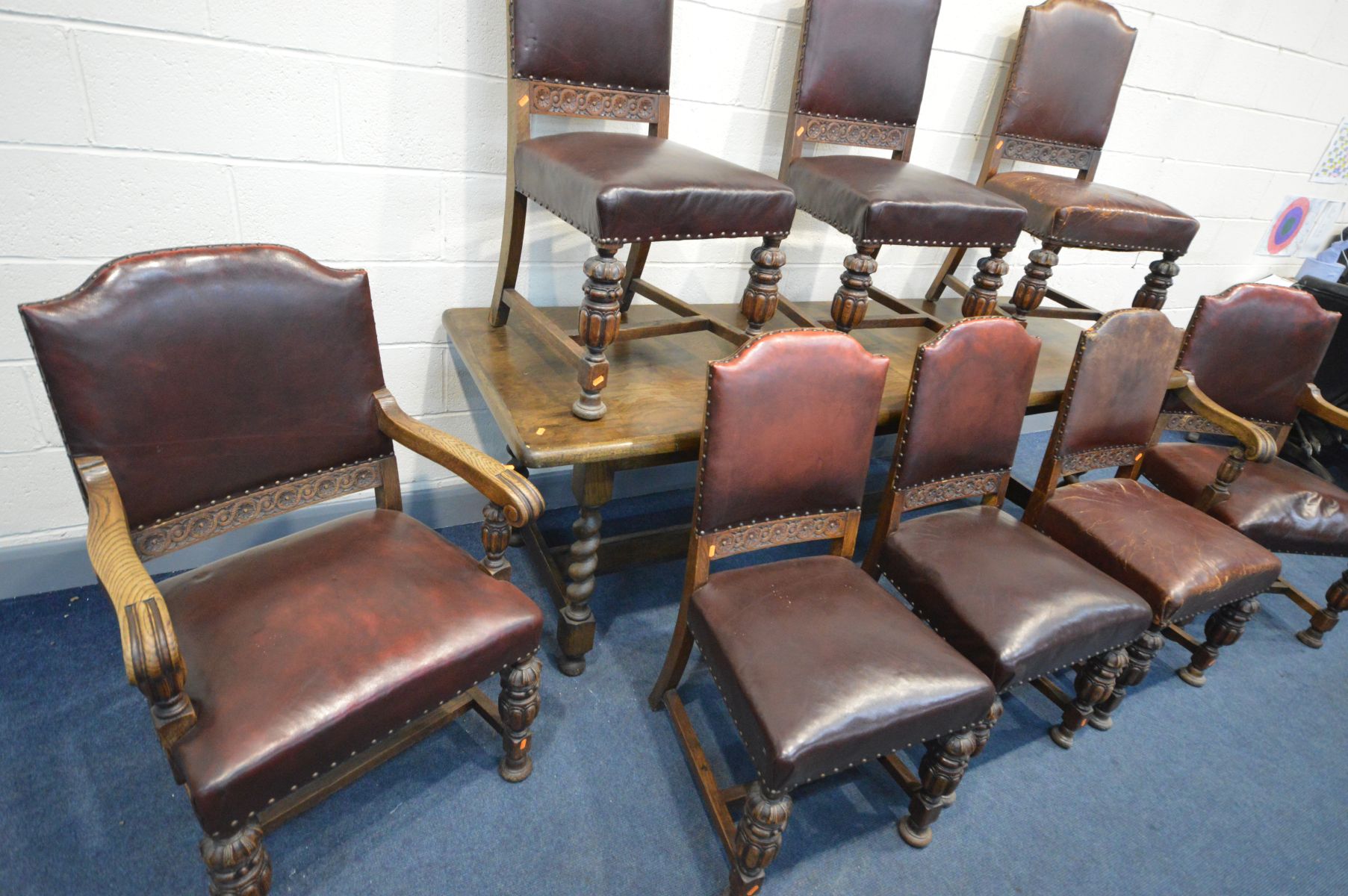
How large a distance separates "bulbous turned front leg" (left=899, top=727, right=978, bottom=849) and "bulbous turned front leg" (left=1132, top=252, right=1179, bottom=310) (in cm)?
162

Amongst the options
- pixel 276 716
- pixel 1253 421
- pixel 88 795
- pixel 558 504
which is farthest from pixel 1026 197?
pixel 88 795

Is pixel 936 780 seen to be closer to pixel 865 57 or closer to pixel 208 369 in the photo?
pixel 208 369

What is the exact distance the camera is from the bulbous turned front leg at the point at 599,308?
1271 millimetres

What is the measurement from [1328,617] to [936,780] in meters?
1.71

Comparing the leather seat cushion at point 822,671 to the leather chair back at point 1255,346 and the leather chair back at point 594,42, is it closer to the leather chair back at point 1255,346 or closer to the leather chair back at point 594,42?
the leather chair back at point 594,42

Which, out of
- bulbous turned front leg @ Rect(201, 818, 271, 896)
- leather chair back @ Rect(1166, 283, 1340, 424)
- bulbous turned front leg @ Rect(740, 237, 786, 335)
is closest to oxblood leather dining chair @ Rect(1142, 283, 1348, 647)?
leather chair back @ Rect(1166, 283, 1340, 424)

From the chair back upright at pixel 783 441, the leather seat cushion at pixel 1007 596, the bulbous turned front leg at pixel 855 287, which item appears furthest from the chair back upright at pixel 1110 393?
the chair back upright at pixel 783 441

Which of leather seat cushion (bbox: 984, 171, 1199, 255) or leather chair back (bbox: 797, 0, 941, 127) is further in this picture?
leather seat cushion (bbox: 984, 171, 1199, 255)

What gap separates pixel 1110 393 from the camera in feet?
5.90

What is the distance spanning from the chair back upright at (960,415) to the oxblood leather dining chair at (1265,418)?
0.80m

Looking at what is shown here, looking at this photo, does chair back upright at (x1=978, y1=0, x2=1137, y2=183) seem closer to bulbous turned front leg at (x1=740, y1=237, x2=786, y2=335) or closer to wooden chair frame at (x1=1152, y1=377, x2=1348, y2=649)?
wooden chair frame at (x1=1152, y1=377, x2=1348, y2=649)

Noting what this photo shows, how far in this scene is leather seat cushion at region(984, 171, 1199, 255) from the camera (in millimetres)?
1957

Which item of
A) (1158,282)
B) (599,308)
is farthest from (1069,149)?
(599,308)

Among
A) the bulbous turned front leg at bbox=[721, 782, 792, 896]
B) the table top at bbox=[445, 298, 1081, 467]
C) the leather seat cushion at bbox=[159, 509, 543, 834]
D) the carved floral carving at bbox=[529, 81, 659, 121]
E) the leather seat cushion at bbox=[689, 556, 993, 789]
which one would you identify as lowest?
the bulbous turned front leg at bbox=[721, 782, 792, 896]
